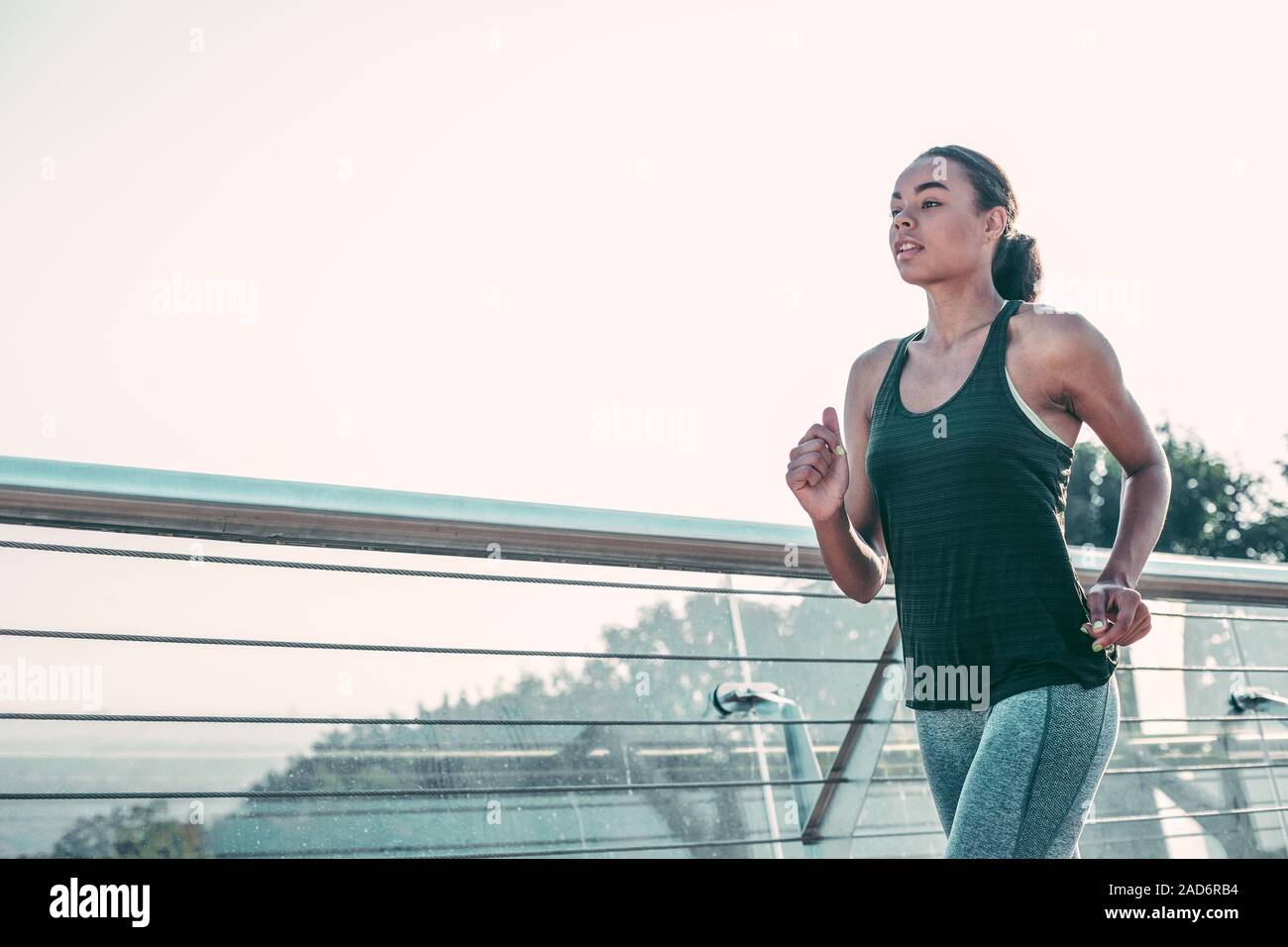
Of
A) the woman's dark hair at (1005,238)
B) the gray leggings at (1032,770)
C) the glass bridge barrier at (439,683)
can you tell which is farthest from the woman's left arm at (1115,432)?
the glass bridge barrier at (439,683)

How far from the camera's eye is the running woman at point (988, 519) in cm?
178

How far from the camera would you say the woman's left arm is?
1.91m

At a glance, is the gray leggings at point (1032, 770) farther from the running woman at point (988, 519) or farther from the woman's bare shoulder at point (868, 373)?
the woman's bare shoulder at point (868, 373)

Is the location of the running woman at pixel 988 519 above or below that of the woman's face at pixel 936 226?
below

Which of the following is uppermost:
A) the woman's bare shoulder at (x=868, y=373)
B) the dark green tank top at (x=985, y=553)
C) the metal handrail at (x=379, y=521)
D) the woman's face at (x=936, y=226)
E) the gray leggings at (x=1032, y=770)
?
the woman's face at (x=936, y=226)

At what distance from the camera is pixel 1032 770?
174cm

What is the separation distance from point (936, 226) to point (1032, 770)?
34.9 inches

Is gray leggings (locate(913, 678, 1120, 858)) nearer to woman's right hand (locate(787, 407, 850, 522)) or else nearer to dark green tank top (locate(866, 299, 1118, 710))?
dark green tank top (locate(866, 299, 1118, 710))

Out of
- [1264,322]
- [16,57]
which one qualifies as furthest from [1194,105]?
[16,57]

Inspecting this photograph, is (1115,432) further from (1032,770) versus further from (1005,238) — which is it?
(1032,770)

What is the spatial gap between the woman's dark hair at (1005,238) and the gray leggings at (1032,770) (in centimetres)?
72

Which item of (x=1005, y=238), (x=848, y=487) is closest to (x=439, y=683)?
(x=848, y=487)

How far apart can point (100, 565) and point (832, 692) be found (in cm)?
179
